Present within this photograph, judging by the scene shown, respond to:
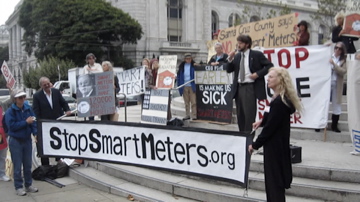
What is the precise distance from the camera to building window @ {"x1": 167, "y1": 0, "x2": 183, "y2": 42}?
51281 millimetres

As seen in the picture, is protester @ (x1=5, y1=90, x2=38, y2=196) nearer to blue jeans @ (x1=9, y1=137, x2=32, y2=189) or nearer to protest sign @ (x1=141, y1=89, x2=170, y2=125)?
blue jeans @ (x1=9, y1=137, x2=32, y2=189)

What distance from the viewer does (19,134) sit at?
6.00 metres

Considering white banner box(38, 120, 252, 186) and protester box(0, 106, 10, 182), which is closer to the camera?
white banner box(38, 120, 252, 186)

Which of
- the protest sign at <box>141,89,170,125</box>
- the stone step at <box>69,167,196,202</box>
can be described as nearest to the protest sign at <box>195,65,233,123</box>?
the protest sign at <box>141,89,170,125</box>

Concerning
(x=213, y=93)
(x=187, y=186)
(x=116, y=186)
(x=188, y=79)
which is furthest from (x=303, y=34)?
(x=116, y=186)

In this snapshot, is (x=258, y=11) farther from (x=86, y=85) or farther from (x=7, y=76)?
(x=86, y=85)

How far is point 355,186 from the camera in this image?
15.3 feet

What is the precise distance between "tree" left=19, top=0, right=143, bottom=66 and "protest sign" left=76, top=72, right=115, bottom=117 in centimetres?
3766

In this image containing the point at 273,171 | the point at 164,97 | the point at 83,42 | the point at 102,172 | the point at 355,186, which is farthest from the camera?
the point at 83,42

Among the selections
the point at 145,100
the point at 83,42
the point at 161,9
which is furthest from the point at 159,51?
the point at 145,100

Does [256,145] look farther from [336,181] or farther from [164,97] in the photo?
[164,97]

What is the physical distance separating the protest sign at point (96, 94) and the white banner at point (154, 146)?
57.3 inches

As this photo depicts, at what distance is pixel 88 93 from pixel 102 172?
1803 millimetres

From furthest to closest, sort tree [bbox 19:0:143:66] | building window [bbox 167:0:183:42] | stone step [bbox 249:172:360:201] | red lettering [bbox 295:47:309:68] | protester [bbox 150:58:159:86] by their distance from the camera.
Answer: building window [bbox 167:0:183:42]
tree [bbox 19:0:143:66]
protester [bbox 150:58:159:86]
red lettering [bbox 295:47:309:68]
stone step [bbox 249:172:360:201]
